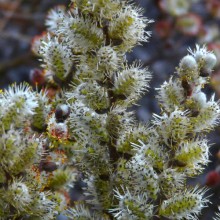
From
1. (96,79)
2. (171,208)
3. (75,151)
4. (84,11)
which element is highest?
(84,11)

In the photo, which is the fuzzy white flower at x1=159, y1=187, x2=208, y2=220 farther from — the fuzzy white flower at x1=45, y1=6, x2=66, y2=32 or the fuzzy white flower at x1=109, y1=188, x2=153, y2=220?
the fuzzy white flower at x1=45, y1=6, x2=66, y2=32

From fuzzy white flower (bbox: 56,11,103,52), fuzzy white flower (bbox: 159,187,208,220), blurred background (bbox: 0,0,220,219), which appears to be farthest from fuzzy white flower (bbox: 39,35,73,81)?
blurred background (bbox: 0,0,220,219)

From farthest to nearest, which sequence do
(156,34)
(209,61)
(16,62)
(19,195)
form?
(156,34) → (16,62) → (209,61) → (19,195)

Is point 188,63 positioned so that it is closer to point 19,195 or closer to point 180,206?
point 180,206

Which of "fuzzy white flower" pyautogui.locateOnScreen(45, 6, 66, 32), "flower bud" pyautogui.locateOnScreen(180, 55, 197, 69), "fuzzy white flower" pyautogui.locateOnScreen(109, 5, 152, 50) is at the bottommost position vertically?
"flower bud" pyautogui.locateOnScreen(180, 55, 197, 69)

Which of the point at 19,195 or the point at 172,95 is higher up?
the point at 172,95

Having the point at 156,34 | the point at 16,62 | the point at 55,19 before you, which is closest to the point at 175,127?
the point at 55,19

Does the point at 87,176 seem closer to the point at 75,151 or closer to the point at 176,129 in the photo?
the point at 75,151

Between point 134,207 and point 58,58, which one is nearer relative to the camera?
point 134,207

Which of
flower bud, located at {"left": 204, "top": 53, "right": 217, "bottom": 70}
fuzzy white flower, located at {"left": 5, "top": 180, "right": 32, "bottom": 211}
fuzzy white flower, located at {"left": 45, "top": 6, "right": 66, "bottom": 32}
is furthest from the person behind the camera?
fuzzy white flower, located at {"left": 45, "top": 6, "right": 66, "bottom": 32}

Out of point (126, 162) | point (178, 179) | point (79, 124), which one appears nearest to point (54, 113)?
point (79, 124)

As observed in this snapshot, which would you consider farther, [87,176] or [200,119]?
[87,176]
